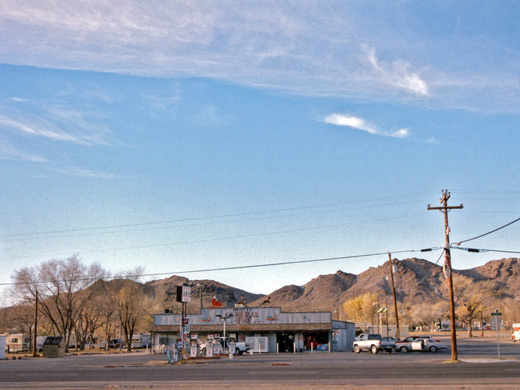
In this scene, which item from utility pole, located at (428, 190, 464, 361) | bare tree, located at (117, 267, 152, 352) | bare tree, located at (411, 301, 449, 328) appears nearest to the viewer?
utility pole, located at (428, 190, 464, 361)

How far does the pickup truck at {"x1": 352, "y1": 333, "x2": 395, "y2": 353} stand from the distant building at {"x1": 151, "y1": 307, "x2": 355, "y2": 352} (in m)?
7.41

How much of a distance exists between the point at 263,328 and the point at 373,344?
614 inches

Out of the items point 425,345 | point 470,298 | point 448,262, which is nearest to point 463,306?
point 470,298

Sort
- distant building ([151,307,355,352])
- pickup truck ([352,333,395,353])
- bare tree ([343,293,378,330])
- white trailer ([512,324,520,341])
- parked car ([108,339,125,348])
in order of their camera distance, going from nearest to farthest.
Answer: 1. pickup truck ([352,333,395,353])
2. distant building ([151,307,355,352])
3. white trailer ([512,324,520,341])
4. parked car ([108,339,125,348])
5. bare tree ([343,293,378,330])

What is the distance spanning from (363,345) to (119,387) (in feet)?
137

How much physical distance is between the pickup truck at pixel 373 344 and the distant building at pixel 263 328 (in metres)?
7.41

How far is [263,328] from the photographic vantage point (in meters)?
67.0

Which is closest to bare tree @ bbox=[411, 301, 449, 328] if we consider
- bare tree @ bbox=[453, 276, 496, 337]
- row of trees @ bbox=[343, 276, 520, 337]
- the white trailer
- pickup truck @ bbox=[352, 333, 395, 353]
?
row of trees @ bbox=[343, 276, 520, 337]

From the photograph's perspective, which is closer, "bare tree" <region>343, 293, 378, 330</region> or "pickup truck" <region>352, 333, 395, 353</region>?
"pickup truck" <region>352, 333, 395, 353</region>

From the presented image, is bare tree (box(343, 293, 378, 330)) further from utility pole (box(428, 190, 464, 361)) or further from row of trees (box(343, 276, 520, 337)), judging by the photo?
utility pole (box(428, 190, 464, 361))

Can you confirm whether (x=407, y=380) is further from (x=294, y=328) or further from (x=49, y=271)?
(x=49, y=271)

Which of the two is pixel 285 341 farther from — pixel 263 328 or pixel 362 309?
pixel 362 309

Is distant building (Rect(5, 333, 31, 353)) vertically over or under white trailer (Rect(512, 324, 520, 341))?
under

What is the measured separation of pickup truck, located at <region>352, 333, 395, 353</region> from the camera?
5594 centimetres
